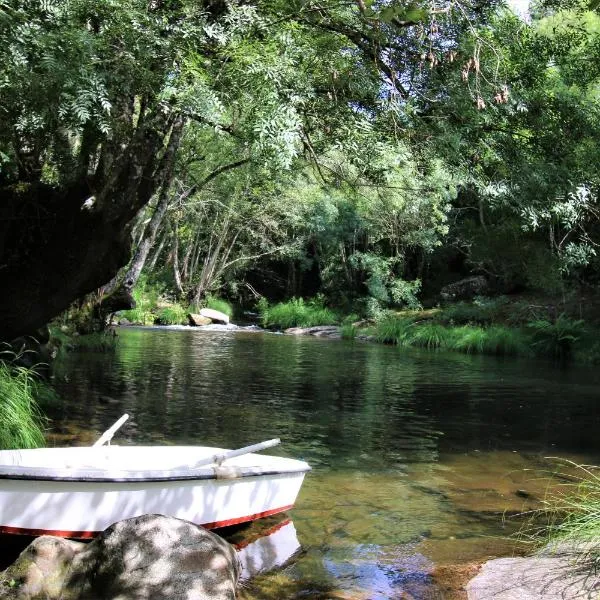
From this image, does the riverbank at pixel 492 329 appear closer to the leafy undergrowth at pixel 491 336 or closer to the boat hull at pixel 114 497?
the leafy undergrowth at pixel 491 336

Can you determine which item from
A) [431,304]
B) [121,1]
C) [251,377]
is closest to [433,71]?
[121,1]

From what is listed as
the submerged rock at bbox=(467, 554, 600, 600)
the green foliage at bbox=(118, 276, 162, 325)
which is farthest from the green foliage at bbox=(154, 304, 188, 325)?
the submerged rock at bbox=(467, 554, 600, 600)

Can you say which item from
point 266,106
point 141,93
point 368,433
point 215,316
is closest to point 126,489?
point 266,106

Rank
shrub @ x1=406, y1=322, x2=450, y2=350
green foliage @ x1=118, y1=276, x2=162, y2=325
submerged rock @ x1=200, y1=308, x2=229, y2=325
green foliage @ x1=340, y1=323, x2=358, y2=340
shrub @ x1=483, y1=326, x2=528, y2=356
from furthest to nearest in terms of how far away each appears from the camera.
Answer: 1. submerged rock @ x1=200, y1=308, x2=229, y2=325
2. green foliage @ x1=118, y1=276, x2=162, y2=325
3. green foliage @ x1=340, y1=323, x2=358, y2=340
4. shrub @ x1=406, y1=322, x2=450, y2=350
5. shrub @ x1=483, y1=326, x2=528, y2=356

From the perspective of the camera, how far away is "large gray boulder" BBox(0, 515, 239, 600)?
4.20 metres

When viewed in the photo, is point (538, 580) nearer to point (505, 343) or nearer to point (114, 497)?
point (114, 497)

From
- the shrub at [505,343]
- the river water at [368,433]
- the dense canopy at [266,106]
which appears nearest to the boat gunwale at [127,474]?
the river water at [368,433]

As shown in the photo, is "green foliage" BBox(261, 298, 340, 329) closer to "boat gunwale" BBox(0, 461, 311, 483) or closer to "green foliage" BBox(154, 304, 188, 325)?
"green foliage" BBox(154, 304, 188, 325)

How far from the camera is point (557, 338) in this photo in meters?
23.2

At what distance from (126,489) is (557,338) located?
67.8ft

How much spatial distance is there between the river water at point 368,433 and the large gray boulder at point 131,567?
1.85ft

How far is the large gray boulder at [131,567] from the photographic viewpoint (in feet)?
13.8

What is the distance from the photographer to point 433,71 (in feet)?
26.1

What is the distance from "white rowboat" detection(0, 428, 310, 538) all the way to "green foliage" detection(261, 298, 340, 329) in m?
27.1
